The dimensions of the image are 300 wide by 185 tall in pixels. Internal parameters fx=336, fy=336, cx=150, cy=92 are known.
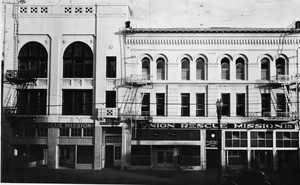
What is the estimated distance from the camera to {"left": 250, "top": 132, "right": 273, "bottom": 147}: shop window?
9266 mm

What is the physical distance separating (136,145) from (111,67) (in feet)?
Answer: 7.81

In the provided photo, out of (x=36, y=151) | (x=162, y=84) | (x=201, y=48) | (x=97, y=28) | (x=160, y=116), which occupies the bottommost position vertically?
(x=36, y=151)

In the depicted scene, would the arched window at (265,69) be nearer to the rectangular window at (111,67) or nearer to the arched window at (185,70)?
the arched window at (185,70)

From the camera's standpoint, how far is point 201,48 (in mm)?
9547

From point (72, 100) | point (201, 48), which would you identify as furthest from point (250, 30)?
point (72, 100)

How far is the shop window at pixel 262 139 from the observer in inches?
365

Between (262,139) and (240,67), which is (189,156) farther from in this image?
(240,67)

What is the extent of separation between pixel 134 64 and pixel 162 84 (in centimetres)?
99

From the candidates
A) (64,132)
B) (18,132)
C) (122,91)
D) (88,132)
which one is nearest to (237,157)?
(122,91)

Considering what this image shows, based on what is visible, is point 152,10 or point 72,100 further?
point 72,100

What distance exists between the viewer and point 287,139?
9133 mm

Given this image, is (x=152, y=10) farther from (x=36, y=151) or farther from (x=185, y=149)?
(x=36, y=151)

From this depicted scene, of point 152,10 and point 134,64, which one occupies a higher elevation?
point 152,10

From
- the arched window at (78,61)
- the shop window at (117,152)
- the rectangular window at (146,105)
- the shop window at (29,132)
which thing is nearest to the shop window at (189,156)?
the rectangular window at (146,105)
